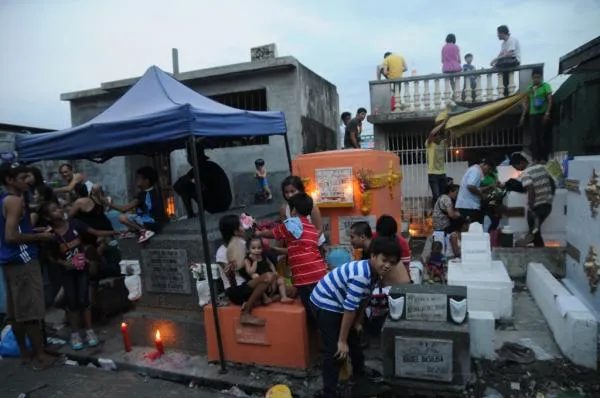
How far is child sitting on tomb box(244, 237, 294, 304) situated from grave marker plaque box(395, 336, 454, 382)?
1.28 m

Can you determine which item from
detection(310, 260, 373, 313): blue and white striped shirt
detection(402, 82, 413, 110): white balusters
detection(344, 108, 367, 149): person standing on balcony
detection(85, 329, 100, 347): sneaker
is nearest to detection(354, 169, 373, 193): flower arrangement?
detection(310, 260, 373, 313): blue and white striped shirt

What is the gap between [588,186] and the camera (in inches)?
201

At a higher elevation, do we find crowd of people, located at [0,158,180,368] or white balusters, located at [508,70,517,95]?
white balusters, located at [508,70,517,95]

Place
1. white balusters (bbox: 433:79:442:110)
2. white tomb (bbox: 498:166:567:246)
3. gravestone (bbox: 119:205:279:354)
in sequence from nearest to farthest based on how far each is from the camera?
gravestone (bbox: 119:205:279:354) → white tomb (bbox: 498:166:567:246) → white balusters (bbox: 433:79:442:110)

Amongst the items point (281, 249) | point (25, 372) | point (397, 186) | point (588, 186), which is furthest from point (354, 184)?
point (25, 372)

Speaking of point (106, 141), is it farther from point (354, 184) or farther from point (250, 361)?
point (354, 184)

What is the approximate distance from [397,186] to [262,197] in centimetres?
349

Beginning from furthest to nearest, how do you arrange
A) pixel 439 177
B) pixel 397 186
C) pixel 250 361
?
pixel 439 177 < pixel 397 186 < pixel 250 361

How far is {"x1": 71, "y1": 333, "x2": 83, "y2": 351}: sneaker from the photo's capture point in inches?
202

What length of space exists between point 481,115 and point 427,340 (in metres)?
7.43

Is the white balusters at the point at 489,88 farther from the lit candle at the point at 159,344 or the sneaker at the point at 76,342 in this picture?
the sneaker at the point at 76,342

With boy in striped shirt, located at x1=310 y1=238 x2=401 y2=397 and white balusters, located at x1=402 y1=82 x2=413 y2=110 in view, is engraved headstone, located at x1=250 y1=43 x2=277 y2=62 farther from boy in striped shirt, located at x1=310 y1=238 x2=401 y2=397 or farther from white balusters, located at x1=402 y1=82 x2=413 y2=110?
A: boy in striped shirt, located at x1=310 y1=238 x2=401 y2=397

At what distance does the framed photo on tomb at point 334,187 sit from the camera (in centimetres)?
628

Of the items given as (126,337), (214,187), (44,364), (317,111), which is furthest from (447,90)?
(44,364)
